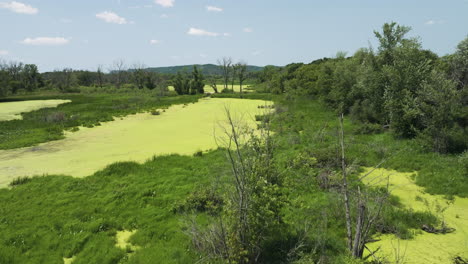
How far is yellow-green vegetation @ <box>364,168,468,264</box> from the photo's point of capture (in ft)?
23.1

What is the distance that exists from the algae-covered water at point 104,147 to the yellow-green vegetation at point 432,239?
262 inches

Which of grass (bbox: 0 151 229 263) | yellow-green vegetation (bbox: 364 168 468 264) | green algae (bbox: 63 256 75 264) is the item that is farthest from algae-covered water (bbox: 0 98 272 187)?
yellow-green vegetation (bbox: 364 168 468 264)

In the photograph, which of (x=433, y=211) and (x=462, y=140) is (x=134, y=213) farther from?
(x=462, y=140)

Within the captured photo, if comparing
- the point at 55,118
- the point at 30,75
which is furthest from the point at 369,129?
the point at 30,75

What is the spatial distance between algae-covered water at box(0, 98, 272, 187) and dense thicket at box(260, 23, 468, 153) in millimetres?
9739

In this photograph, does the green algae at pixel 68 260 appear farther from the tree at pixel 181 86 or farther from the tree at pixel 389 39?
the tree at pixel 181 86

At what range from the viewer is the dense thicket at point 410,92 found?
47.8ft

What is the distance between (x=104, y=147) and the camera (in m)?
19.2

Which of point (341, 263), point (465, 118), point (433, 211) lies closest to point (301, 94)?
point (465, 118)

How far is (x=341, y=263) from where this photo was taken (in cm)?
611

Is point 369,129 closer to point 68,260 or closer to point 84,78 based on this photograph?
point 68,260

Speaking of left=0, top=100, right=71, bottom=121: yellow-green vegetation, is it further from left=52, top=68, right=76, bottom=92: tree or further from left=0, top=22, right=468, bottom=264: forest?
left=52, top=68, right=76, bottom=92: tree

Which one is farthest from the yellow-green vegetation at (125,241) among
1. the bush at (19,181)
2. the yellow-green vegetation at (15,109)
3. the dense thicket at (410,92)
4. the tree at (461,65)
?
the yellow-green vegetation at (15,109)

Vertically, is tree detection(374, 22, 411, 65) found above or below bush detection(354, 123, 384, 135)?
above
